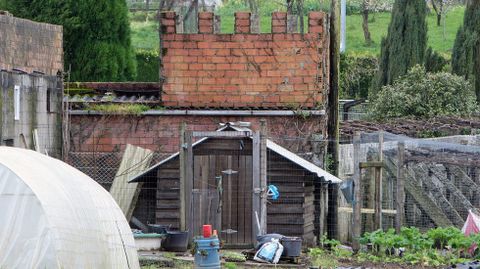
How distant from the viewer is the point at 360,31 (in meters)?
69.2

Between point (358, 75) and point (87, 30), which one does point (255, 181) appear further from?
point (358, 75)

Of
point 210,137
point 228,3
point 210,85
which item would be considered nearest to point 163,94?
point 210,85

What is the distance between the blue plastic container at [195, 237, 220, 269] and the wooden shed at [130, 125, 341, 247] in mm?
3313

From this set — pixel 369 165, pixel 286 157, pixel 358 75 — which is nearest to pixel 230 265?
pixel 286 157

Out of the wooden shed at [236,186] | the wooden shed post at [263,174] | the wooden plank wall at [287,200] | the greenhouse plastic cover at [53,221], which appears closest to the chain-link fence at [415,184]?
the wooden plank wall at [287,200]

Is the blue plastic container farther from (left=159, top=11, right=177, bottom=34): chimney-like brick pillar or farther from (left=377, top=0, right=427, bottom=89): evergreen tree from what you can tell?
(left=377, top=0, right=427, bottom=89): evergreen tree

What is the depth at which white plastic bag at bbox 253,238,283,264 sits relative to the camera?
63.2ft

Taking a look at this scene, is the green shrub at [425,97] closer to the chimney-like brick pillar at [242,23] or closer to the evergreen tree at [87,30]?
the evergreen tree at [87,30]

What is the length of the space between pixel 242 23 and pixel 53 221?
9956 millimetres

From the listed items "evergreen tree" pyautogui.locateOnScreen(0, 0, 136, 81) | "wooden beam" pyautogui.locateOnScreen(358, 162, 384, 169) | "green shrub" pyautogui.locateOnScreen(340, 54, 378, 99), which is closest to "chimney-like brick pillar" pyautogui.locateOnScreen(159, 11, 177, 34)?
"wooden beam" pyautogui.locateOnScreen(358, 162, 384, 169)

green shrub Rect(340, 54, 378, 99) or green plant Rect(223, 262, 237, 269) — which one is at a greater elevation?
green shrub Rect(340, 54, 378, 99)

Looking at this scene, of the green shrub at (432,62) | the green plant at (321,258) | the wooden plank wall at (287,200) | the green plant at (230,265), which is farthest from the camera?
the green shrub at (432,62)

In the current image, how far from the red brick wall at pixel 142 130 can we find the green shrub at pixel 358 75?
1121 inches

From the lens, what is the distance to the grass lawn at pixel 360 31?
62.8 meters
